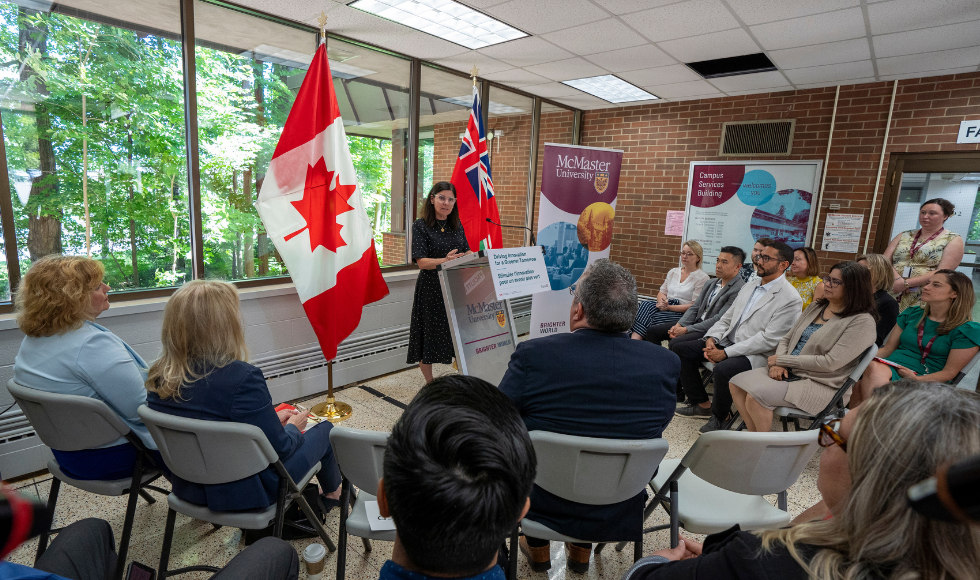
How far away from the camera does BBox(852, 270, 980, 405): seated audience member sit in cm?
273

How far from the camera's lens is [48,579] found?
0.72m

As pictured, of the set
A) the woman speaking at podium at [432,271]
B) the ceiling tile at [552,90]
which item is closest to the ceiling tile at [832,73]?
the ceiling tile at [552,90]

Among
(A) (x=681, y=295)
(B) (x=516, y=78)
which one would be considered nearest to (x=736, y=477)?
(A) (x=681, y=295)

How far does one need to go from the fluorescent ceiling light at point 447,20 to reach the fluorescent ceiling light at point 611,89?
136 cm

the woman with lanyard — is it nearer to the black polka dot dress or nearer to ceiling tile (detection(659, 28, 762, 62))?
ceiling tile (detection(659, 28, 762, 62))

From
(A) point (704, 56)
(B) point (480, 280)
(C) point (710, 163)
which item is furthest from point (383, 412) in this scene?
(C) point (710, 163)

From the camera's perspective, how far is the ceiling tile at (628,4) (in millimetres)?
2847

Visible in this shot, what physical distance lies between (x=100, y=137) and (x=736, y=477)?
11.5 ft

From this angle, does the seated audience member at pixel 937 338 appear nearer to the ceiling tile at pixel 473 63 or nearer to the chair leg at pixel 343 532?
the chair leg at pixel 343 532

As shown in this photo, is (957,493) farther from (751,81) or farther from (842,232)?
(842,232)

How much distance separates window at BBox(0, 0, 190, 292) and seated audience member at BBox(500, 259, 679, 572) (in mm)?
2610

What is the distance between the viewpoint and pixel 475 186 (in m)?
3.96

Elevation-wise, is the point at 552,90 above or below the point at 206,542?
above

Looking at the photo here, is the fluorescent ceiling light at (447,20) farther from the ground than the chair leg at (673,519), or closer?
farther from the ground
